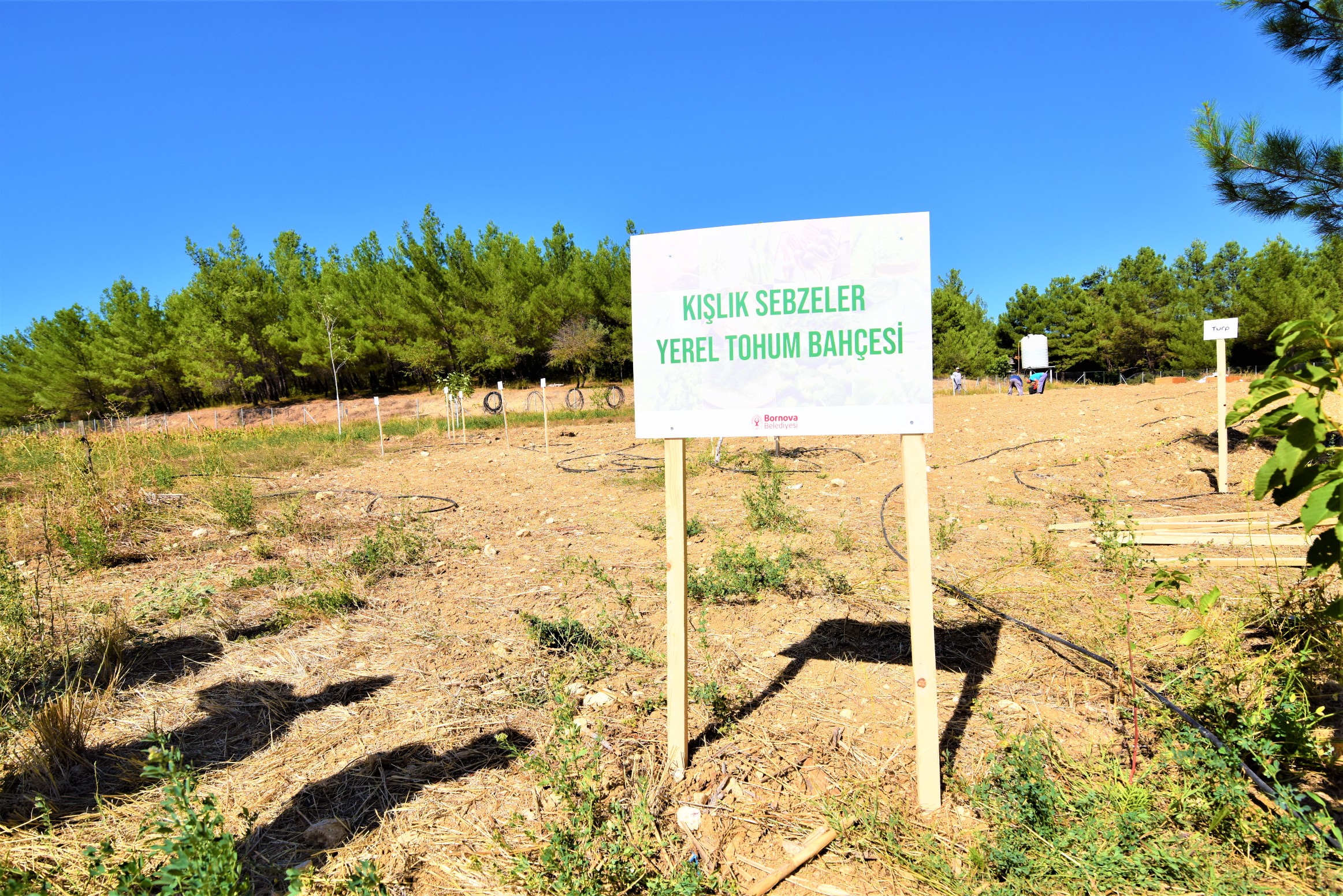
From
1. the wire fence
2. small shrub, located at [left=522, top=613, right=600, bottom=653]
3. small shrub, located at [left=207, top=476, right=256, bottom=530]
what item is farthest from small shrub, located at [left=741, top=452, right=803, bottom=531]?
the wire fence

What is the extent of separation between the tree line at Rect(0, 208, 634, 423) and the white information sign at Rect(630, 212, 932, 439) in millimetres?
33533

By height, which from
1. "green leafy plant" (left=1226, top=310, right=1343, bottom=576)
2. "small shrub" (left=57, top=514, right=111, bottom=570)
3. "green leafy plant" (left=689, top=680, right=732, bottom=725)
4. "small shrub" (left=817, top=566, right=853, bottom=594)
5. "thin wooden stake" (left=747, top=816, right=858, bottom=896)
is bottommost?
"thin wooden stake" (left=747, top=816, right=858, bottom=896)

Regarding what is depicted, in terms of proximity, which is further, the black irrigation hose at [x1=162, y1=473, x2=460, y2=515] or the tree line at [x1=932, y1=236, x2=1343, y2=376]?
the tree line at [x1=932, y1=236, x2=1343, y2=376]

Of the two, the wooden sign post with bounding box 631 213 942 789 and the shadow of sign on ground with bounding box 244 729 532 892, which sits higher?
the wooden sign post with bounding box 631 213 942 789

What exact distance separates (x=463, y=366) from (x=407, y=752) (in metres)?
36.6

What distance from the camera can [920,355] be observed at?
2338 millimetres

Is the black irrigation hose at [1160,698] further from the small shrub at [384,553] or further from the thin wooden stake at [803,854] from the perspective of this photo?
the small shrub at [384,553]

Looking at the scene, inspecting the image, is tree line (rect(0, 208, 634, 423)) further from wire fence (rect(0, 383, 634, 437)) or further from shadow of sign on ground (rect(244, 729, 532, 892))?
shadow of sign on ground (rect(244, 729, 532, 892))

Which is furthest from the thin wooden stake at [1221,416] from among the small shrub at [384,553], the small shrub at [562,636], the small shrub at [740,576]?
the small shrub at [384,553]

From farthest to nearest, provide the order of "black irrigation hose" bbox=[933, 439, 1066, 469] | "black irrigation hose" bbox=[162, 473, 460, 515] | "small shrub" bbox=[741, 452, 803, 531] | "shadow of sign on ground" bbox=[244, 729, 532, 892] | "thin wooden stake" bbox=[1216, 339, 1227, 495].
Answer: "black irrigation hose" bbox=[933, 439, 1066, 469], "black irrigation hose" bbox=[162, 473, 460, 515], "thin wooden stake" bbox=[1216, 339, 1227, 495], "small shrub" bbox=[741, 452, 803, 531], "shadow of sign on ground" bbox=[244, 729, 532, 892]

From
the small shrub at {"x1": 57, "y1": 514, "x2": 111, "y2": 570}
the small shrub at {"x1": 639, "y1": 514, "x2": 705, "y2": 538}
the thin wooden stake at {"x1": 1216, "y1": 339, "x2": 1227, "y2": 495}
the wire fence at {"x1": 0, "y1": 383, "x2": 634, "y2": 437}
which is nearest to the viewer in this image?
the small shrub at {"x1": 57, "y1": 514, "x2": 111, "y2": 570}

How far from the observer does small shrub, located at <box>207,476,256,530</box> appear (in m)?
6.33

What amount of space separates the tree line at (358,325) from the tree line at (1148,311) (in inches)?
745

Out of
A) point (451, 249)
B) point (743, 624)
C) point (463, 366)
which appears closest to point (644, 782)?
point (743, 624)
